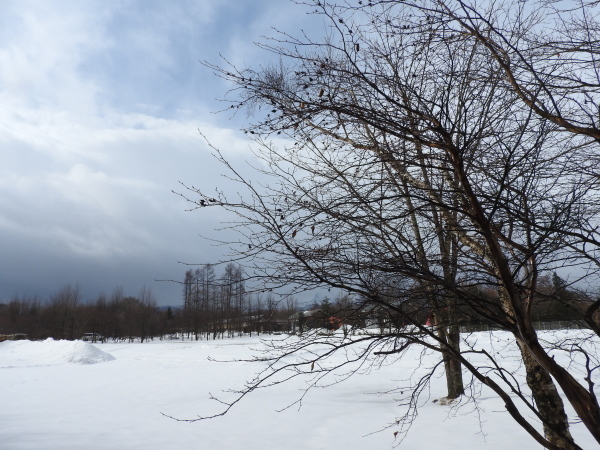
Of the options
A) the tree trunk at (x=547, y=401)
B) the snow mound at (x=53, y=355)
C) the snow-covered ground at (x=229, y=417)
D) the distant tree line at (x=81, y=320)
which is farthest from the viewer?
the distant tree line at (x=81, y=320)

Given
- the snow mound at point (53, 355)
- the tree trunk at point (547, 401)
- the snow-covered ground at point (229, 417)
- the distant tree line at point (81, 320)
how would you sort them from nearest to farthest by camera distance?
the tree trunk at point (547, 401) < the snow-covered ground at point (229, 417) < the snow mound at point (53, 355) < the distant tree line at point (81, 320)

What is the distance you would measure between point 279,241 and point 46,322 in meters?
65.4

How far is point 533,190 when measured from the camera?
2.68m

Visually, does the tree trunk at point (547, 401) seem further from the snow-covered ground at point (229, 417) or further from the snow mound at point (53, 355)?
the snow mound at point (53, 355)

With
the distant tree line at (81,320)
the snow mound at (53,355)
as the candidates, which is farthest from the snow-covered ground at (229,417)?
the distant tree line at (81,320)

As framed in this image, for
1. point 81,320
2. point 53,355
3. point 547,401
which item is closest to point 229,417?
point 547,401

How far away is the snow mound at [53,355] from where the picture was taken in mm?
22969

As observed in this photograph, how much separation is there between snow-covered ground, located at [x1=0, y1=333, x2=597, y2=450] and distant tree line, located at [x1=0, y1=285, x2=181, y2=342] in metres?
45.9

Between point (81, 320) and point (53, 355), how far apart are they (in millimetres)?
37840

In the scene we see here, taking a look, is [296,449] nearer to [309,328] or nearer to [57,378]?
[309,328]

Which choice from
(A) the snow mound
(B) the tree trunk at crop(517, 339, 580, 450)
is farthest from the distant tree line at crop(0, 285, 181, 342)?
(B) the tree trunk at crop(517, 339, 580, 450)

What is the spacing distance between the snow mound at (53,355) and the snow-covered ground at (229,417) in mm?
7448

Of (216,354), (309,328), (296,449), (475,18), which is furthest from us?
(216,354)

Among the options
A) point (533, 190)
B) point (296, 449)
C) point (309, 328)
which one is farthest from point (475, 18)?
point (296, 449)
